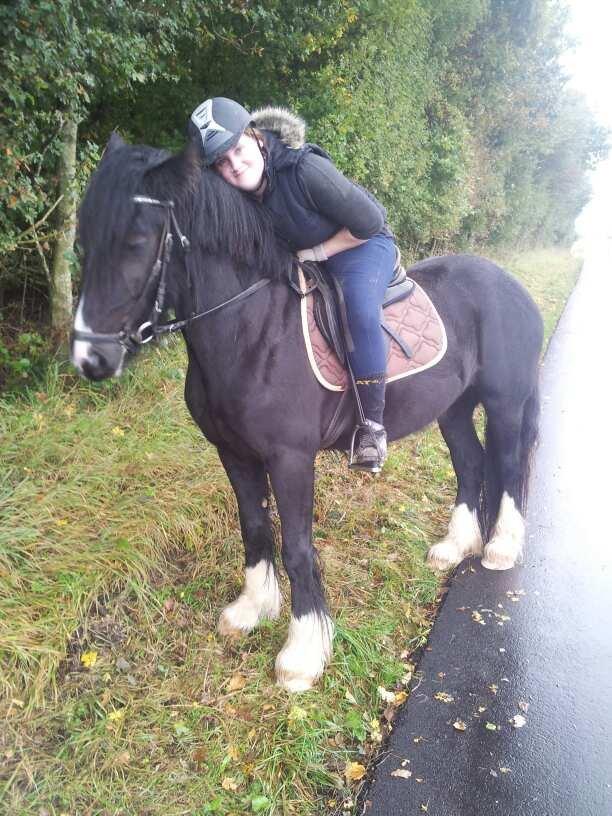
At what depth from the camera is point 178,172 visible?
199 cm

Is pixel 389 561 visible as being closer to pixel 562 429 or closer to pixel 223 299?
pixel 223 299

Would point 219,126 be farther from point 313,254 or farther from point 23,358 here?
point 23,358

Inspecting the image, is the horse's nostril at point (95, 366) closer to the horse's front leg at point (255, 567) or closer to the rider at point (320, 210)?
the rider at point (320, 210)

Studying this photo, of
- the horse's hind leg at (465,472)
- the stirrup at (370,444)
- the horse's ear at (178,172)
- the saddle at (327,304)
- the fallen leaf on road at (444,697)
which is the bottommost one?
the fallen leaf on road at (444,697)

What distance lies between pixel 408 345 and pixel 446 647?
1.68 meters

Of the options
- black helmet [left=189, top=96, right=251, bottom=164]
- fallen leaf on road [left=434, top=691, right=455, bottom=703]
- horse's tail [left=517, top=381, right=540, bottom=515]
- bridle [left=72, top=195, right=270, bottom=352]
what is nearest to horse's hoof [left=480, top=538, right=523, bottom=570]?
horse's tail [left=517, top=381, right=540, bottom=515]

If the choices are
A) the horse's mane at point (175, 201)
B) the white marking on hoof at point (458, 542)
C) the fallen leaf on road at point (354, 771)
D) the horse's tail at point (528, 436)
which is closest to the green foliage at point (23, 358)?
the horse's mane at point (175, 201)

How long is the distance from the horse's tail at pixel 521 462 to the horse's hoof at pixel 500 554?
0.15m

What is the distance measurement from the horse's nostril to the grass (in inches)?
52.3

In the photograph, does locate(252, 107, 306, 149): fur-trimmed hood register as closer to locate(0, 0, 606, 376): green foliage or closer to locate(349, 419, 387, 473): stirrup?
locate(349, 419, 387, 473): stirrup

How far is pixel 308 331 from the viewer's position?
2.59m

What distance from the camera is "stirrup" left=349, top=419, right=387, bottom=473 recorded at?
9.30ft

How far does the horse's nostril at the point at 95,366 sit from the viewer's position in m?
2.00

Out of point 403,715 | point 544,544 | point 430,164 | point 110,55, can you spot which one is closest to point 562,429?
point 544,544
